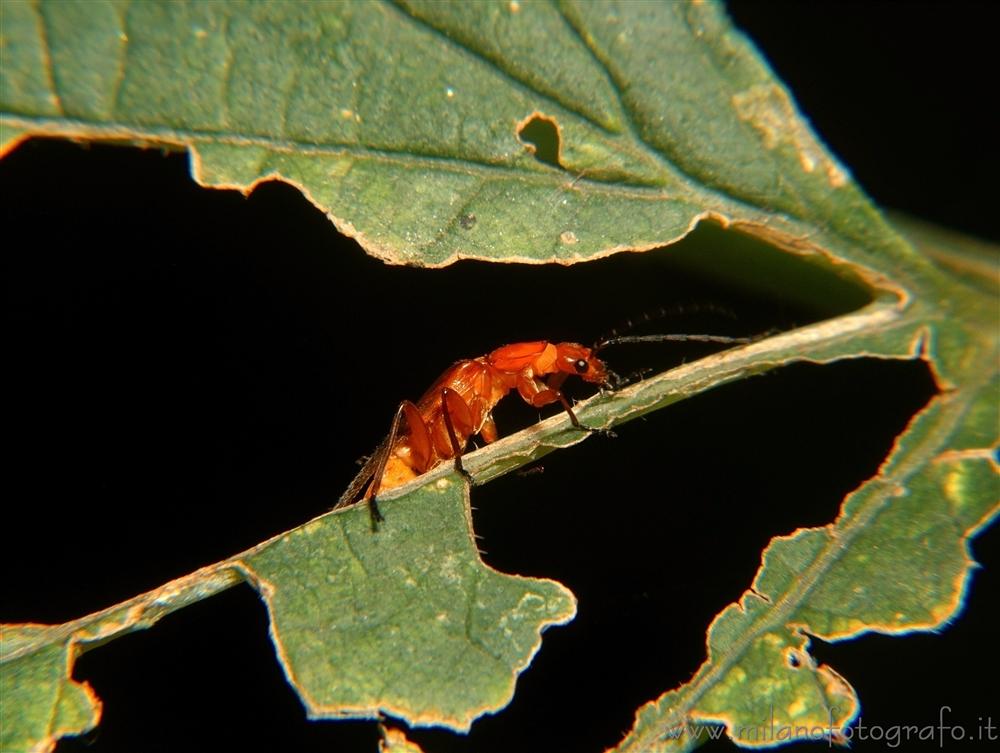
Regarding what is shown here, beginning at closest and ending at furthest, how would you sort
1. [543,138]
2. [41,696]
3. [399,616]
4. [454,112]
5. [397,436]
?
[41,696]
[399,616]
[454,112]
[543,138]
[397,436]

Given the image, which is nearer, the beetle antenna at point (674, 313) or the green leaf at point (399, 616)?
the green leaf at point (399, 616)

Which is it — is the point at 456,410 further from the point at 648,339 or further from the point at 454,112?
the point at 454,112

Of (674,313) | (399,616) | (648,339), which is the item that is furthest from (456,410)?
(399,616)

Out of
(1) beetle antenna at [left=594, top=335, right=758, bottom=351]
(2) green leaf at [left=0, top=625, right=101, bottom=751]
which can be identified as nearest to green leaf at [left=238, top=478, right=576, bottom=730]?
(2) green leaf at [left=0, top=625, right=101, bottom=751]

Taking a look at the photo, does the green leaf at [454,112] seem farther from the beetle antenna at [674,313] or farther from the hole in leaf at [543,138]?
the beetle antenna at [674,313]

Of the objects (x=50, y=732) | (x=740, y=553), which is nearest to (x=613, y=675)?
(x=740, y=553)

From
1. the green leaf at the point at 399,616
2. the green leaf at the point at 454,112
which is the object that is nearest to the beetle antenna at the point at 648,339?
the green leaf at the point at 454,112
